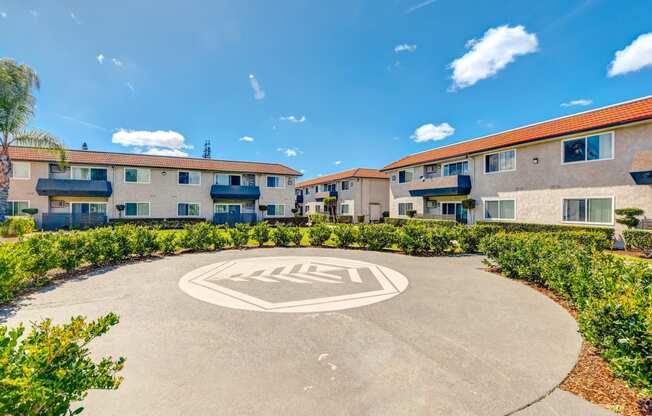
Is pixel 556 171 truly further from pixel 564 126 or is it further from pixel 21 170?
pixel 21 170

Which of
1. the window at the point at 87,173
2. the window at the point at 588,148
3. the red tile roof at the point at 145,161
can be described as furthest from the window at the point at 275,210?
the window at the point at 588,148

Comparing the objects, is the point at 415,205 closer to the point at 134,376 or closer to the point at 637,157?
the point at 637,157

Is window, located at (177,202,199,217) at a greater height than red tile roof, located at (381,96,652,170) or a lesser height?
lesser

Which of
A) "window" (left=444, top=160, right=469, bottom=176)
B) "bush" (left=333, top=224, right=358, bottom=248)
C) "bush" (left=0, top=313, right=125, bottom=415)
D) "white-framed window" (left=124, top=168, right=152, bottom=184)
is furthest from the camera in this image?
"white-framed window" (left=124, top=168, right=152, bottom=184)

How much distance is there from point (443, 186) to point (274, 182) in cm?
1937

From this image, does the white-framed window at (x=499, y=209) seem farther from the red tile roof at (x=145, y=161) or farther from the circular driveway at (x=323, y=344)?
the red tile roof at (x=145, y=161)

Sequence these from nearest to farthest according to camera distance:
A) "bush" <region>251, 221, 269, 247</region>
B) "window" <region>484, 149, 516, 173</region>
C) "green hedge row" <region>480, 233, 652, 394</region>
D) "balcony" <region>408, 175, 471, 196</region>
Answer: "green hedge row" <region>480, 233, 652, 394</region> < "bush" <region>251, 221, 269, 247</region> < "window" <region>484, 149, 516, 173</region> < "balcony" <region>408, 175, 471, 196</region>

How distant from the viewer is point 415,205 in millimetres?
30594

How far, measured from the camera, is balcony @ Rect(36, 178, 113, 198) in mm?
24734

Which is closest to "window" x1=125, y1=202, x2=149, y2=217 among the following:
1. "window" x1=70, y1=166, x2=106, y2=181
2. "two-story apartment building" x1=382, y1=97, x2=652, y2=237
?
"window" x1=70, y1=166, x2=106, y2=181

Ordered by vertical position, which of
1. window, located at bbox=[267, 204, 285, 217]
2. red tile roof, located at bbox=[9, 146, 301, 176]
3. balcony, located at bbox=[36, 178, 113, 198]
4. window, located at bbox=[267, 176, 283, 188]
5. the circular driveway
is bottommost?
the circular driveway

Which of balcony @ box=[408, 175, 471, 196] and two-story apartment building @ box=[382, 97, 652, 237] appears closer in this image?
two-story apartment building @ box=[382, 97, 652, 237]

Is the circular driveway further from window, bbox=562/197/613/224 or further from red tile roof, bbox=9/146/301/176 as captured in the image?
red tile roof, bbox=9/146/301/176

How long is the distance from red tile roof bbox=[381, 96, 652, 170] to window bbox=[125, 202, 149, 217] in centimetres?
2941
